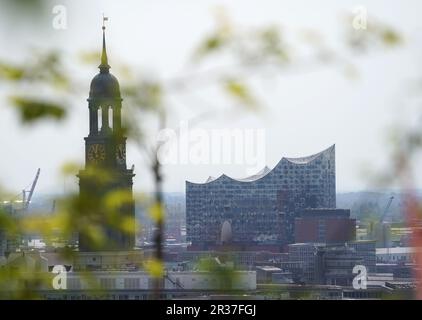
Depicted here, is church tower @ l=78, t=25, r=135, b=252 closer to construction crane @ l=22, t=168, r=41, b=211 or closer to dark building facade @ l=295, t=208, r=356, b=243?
construction crane @ l=22, t=168, r=41, b=211

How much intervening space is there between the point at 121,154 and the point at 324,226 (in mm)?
2412

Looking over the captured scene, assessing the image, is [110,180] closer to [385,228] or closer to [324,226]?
[385,228]

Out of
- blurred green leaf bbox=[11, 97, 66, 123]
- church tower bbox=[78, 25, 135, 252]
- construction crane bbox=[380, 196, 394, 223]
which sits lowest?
construction crane bbox=[380, 196, 394, 223]

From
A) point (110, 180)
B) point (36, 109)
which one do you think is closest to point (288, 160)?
point (110, 180)

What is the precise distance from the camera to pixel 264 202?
4047mm

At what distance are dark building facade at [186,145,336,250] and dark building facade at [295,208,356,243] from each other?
33 millimetres

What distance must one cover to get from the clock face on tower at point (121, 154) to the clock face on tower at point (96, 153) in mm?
78

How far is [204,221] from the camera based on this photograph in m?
3.89

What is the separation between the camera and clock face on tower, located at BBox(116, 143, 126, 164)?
64.4 inches

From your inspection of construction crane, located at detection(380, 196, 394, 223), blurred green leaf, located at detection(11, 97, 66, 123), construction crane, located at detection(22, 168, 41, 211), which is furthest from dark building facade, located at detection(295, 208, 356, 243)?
blurred green leaf, located at detection(11, 97, 66, 123)
